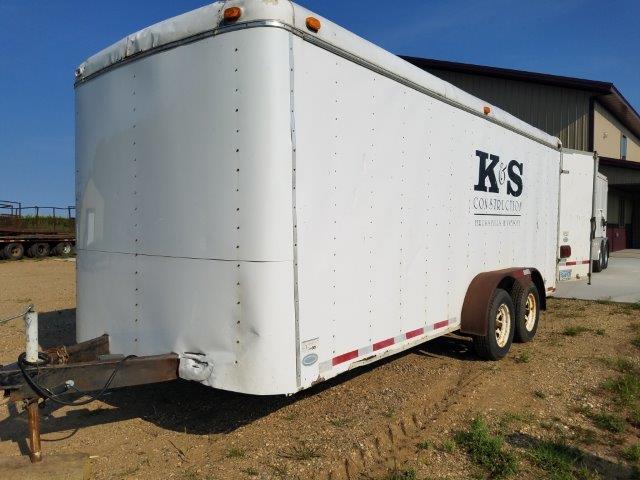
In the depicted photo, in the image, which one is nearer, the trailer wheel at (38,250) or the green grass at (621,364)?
the green grass at (621,364)

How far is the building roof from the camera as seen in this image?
1800 centimetres

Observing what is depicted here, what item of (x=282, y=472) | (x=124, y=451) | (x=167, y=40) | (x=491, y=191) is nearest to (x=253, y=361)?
(x=282, y=472)

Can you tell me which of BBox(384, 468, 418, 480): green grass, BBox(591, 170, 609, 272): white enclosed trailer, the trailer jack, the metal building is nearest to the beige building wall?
the metal building

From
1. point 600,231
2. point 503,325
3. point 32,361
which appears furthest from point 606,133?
point 32,361

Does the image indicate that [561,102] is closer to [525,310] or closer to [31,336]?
[525,310]

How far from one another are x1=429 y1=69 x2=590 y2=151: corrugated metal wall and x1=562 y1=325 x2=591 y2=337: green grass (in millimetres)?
13175

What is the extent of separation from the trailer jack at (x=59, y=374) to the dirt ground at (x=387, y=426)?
1.97 ft

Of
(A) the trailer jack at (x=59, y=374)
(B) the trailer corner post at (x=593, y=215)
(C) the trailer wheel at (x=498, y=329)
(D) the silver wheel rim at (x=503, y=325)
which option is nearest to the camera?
(A) the trailer jack at (x=59, y=374)

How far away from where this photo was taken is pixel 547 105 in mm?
19234

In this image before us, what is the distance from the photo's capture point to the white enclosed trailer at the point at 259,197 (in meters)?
3.10

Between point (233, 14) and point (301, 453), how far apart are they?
9.46ft

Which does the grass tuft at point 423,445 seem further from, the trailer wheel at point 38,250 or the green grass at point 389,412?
the trailer wheel at point 38,250

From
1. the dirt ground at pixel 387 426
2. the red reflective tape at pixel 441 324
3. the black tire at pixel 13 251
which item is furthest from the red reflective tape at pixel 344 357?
the black tire at pixel 13 251

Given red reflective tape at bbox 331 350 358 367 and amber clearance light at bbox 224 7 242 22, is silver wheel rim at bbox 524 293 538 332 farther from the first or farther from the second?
amber clearance light at bbox 224 7 242 22
